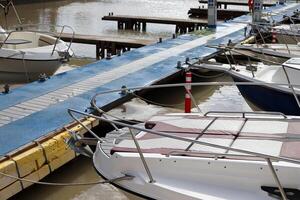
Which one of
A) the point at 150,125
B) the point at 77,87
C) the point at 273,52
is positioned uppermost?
the point at 273,52

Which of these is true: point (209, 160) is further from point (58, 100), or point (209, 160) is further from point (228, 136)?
point (58, 100)

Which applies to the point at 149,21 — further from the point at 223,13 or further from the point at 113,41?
the point at 113,41

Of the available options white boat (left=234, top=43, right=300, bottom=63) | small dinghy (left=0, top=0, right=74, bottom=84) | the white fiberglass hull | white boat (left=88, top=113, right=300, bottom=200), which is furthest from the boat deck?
small dinghy (left=0, top=0, right=74, bottom=84)

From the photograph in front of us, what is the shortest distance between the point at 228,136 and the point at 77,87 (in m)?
4.22

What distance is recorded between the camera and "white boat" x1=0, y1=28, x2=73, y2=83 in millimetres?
10539

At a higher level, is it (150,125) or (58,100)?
(150,125)

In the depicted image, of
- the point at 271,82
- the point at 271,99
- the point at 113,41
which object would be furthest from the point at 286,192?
the point at 113,41

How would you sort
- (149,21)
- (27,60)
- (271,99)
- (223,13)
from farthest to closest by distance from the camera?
(223,13), (149,21), (27,60), (271,99)

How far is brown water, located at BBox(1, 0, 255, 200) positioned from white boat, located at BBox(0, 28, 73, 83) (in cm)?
229

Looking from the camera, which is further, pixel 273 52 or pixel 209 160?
pixel 273 52

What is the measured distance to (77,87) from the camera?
8258mm

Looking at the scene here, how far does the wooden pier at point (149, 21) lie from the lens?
19.4 m

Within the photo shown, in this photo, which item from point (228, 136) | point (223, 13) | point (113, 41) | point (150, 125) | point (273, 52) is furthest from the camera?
point (223, 13)

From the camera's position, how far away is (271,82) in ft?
25.7
